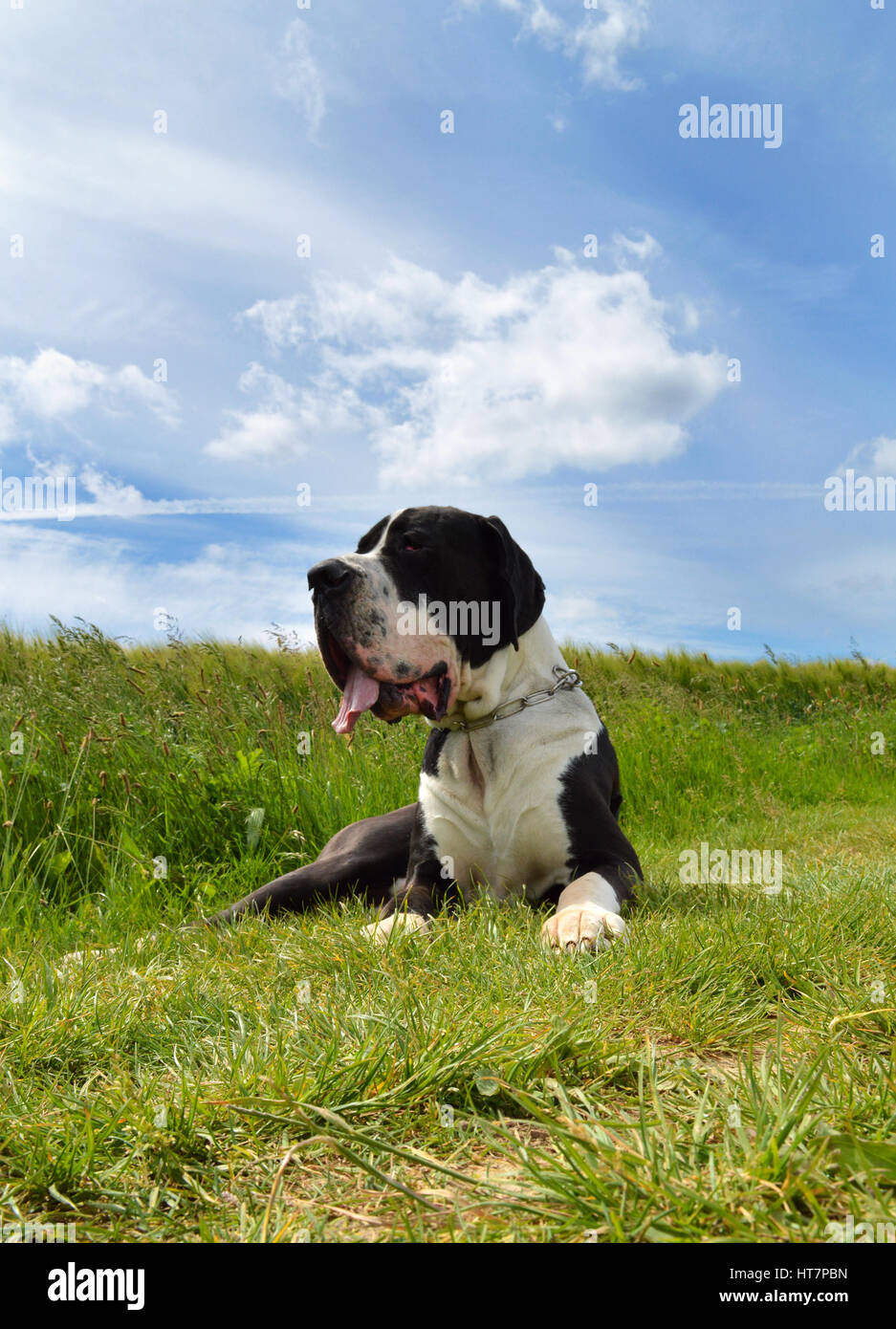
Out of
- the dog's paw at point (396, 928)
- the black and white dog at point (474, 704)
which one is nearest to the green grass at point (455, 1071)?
the dog's paw at point (396, 928)

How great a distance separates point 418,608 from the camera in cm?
341

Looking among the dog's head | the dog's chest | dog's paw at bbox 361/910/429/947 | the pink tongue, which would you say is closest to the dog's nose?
the dog's head

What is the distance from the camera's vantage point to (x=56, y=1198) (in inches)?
60.2

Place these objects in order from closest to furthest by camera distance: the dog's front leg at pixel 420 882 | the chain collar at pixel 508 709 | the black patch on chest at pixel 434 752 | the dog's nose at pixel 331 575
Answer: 1. the dog's nose at pixel 331 575
2. the dog's front leg at pixel 420 882
3. the chain collar at pixel 508 709
4. the black patch on chest at pixel 434 752

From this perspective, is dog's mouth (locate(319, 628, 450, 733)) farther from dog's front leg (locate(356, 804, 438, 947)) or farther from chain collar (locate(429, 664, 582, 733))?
dog's front leg (locate(356, 804, 438, 947))

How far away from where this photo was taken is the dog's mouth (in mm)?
3385

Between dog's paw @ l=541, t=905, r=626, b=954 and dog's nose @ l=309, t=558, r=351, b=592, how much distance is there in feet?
4.38

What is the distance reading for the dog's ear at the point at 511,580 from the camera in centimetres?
357

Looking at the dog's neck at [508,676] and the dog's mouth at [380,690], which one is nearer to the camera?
the dog's mouth at [380,690]

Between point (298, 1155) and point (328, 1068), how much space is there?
19 centimetres

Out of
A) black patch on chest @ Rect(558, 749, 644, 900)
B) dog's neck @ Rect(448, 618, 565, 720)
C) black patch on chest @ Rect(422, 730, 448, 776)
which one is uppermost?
dog's neck @ Rect(448, 618, 565, 720)

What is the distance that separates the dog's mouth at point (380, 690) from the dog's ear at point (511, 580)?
1.08 feet

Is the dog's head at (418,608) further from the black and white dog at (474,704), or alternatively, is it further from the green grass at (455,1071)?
the green grass at (455,1071)

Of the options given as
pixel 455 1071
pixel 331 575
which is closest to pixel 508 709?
pixel 331 575
